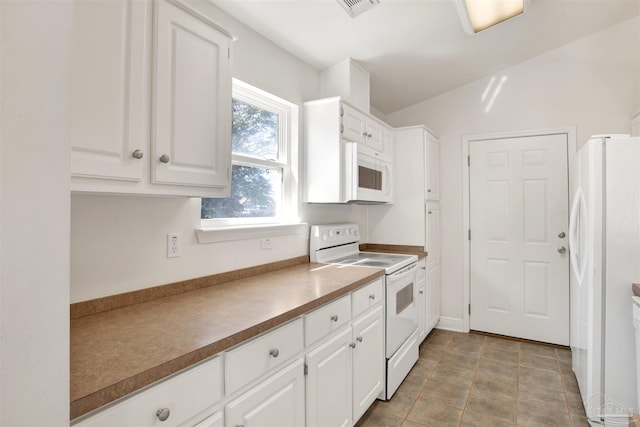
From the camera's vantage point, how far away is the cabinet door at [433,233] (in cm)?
346

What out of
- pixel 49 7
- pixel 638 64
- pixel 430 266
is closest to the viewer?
pixel 49 7

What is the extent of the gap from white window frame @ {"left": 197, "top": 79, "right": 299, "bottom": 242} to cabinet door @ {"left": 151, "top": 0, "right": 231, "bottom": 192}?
2.06 feet

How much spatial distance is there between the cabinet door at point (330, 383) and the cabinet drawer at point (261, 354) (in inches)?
6.8

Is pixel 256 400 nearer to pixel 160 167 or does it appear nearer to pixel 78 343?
pixel 78 343

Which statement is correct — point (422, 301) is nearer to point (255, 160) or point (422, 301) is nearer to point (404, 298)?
point (404, 298)

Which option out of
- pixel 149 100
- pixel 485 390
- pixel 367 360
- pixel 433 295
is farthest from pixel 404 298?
pixel 149 100

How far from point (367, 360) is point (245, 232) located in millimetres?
1066

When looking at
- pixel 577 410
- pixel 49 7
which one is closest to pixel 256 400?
pixel 49 7

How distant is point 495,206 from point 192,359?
3.44m

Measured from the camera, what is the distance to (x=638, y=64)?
3.02 metres

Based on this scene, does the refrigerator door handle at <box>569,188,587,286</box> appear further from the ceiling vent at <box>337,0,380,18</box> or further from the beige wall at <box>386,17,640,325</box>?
the ceiling vent at <box>337,0,380,18</box>

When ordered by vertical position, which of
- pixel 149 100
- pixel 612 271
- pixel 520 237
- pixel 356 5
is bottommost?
pixel 612 271

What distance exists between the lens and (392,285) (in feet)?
7.93

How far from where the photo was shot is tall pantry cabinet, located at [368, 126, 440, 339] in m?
3.38
